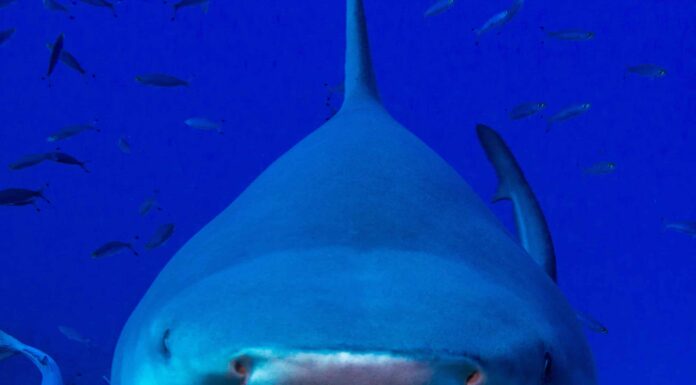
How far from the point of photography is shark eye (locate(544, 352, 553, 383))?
114cm

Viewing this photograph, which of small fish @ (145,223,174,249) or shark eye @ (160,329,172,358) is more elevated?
shark eye @ (160,329,172,358)

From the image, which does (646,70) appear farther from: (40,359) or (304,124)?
(304,124)

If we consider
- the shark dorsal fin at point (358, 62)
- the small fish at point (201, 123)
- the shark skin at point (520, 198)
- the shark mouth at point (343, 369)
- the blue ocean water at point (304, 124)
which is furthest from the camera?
the blue ocean water at point (304, 124)

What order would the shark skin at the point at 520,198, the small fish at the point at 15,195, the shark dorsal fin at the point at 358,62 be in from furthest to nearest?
the small fish at the point at 15,195
the shark dorsal fin at the point at 358,62
the shark skin at the point at 520,198

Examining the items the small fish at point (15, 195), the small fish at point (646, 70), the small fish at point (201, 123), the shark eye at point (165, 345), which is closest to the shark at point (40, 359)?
the small fish at point (15, 195)

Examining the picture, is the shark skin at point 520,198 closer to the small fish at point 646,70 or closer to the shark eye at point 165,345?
the shark eye at point 165,345

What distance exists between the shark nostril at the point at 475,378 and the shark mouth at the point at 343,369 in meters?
0.04

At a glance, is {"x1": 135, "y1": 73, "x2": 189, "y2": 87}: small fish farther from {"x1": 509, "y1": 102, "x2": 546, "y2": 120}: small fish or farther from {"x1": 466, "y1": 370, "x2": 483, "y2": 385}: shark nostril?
{"x1": 466, "y1": 370, "x2": 483, "y2": 385}: shark nostril

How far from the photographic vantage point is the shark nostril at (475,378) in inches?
36.7

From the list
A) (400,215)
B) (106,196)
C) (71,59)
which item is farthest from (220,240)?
(106,196)

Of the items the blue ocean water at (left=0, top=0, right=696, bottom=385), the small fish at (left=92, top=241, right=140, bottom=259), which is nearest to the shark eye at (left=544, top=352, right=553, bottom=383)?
the small fish at (left=92, top=241, right=140, bottom=259)

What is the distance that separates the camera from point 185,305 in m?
1.13

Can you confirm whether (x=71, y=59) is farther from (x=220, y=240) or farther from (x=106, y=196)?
(x=106, y=196)

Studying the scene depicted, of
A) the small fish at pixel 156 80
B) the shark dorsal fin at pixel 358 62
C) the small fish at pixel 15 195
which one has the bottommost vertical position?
the small fish at pixel 15 195
